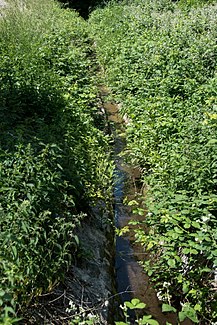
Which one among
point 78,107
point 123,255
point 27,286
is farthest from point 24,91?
point 27,286

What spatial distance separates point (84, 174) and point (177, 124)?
162 centimetres

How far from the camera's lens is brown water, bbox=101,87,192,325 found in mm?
3883

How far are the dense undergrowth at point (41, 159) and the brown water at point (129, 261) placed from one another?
51 centimetres

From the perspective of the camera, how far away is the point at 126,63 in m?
8.51

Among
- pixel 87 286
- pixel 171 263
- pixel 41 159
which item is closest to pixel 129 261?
pixel 87 286

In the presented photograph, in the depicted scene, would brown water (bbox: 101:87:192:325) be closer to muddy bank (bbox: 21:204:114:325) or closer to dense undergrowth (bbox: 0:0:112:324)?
muddy bank (bbox: 21:204:114:325)

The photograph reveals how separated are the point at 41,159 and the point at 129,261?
5.64 feet

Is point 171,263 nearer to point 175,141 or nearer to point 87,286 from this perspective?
point 87,286

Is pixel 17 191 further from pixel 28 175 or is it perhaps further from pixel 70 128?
pixel 70 128

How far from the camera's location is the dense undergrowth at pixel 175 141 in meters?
3.33

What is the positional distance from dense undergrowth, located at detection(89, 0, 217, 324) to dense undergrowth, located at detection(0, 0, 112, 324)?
665mm

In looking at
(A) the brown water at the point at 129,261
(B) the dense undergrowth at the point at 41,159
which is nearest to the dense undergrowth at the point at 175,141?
(A) the brown water at the point at 129,261

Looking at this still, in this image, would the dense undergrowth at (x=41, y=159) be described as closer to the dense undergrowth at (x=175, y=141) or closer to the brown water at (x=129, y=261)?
the brown water at (x=129, y=261)

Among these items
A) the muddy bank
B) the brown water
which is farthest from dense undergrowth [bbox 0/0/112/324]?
the brown water
